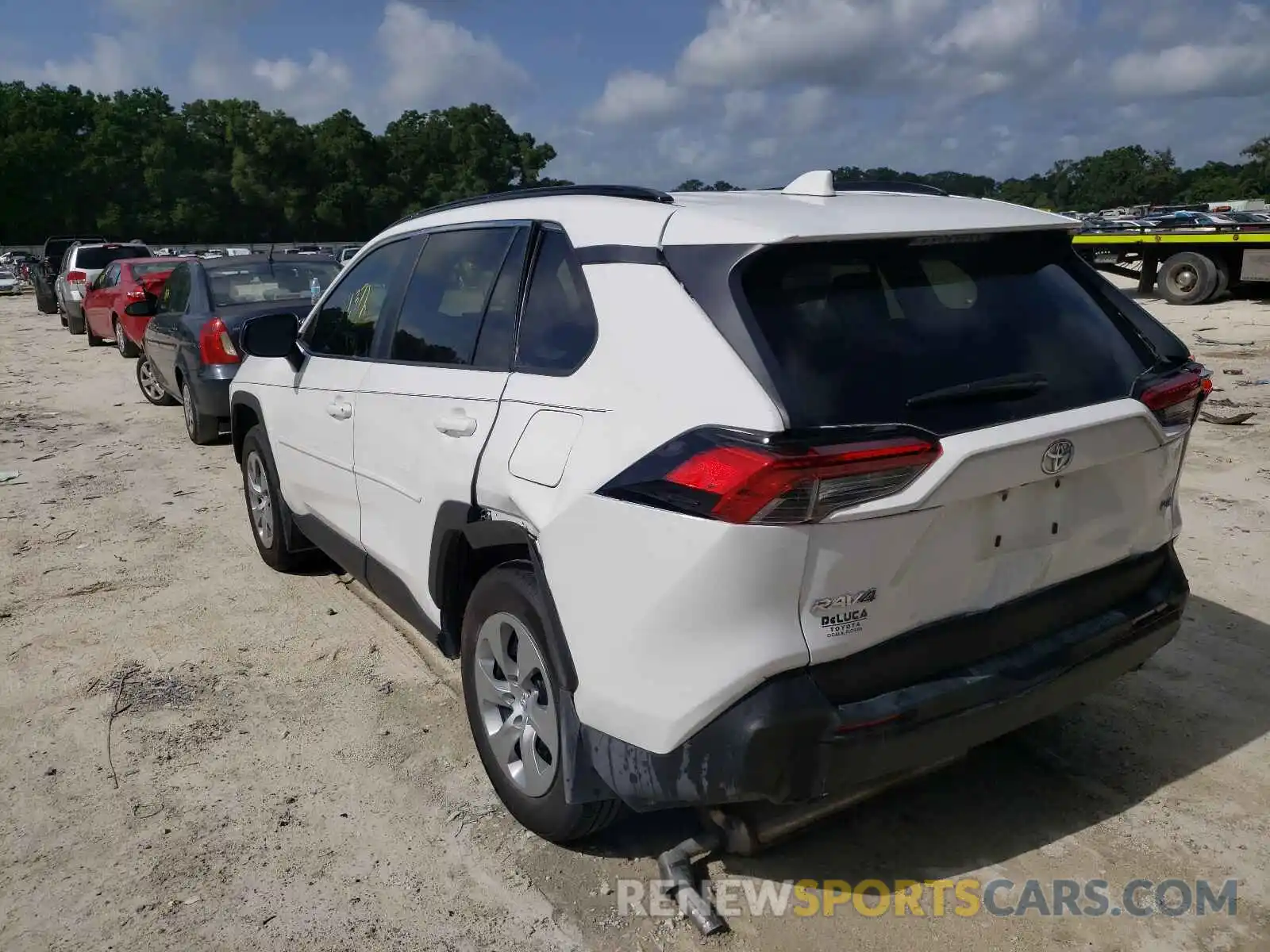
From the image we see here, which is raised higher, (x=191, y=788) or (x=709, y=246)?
(x=709, y=246)

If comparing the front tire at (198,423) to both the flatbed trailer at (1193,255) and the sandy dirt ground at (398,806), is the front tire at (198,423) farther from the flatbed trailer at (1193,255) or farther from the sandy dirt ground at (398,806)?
the flatbed trailer at (1193,255)

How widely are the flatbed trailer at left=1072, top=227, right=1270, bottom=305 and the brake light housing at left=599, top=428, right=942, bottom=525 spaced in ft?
58.7

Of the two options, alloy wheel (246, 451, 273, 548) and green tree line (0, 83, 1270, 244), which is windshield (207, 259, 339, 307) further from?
green tree line (0, 83, 1270, 244)

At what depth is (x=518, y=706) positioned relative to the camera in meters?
3.10

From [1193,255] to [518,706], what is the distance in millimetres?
18782

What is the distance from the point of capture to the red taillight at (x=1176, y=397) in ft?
9.35

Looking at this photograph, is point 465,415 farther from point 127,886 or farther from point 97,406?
point 97,406

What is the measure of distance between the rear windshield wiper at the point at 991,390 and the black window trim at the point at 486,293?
126 cm

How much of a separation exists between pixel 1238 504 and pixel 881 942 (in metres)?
4.87

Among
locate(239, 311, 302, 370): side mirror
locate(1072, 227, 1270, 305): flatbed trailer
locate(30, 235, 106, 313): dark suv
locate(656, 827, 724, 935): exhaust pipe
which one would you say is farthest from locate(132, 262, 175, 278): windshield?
locate(1072, 227, 1270, 305): flatbed trailer

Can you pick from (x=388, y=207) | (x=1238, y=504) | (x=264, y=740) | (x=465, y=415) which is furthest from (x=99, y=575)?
(x=388, y=207)

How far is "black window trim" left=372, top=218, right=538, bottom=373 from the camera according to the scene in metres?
3.16

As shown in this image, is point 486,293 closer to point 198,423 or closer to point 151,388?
point 198,423

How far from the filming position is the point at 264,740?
3828 millimetres
